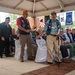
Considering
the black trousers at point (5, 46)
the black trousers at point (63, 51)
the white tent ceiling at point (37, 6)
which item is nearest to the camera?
the black trousers at point (63, 51)

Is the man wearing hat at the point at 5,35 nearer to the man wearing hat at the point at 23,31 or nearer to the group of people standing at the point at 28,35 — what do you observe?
the group of people standing at the point at 28,35

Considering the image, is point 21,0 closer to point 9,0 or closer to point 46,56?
point 9,0

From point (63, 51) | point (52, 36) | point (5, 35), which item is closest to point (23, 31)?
point (52, 36)

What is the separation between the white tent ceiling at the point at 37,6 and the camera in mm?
6852

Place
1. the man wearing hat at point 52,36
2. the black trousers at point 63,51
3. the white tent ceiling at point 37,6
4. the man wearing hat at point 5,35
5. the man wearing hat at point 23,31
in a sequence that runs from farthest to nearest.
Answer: the white tent ceiling at point 37,6, the man wearing hat at point 5,35, the black trousers at point 63,51, the man wearing hat at point 23,31, the man wearing hat at point 52,36

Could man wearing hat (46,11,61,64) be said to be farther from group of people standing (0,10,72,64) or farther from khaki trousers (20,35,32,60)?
khaki trousers (20,35,32,60)

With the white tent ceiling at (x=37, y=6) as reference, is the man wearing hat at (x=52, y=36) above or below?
below

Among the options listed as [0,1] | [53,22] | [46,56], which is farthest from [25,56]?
[0,1]

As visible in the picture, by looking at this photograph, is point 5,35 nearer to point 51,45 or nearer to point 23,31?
point 23,31

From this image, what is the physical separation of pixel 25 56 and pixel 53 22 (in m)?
1.47

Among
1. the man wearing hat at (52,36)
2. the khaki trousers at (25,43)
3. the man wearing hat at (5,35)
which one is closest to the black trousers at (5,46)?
the man wearing hat at (5,35)

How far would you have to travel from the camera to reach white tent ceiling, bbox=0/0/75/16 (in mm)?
6852

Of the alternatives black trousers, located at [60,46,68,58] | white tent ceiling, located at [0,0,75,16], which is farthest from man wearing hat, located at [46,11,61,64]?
white tent ceiling, located at [0,0,75,16]

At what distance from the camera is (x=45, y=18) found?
8109mm
